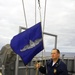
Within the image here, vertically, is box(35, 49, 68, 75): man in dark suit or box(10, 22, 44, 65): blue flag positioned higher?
box(10, 22, 44, 65): blue flag

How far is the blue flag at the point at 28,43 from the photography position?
7.70 meters

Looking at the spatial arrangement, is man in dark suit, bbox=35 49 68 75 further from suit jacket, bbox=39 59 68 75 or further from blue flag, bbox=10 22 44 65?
blue flag, bbox=10 22 44 65

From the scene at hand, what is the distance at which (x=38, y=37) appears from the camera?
26.3 ft

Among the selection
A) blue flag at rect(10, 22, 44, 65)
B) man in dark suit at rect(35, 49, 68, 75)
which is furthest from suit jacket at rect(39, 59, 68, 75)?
blue flag at rect(10, 22, 44, 65)

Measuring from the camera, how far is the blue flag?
770cm

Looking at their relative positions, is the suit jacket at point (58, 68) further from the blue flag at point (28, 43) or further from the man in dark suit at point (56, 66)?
the blue flag at point (28, 43)

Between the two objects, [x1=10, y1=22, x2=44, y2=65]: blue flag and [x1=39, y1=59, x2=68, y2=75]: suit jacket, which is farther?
[x1=10, y1=22, x2=44, y2=65]: blue flag

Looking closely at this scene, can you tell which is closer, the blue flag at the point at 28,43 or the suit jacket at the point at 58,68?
the suit jacket at the point at 58,68

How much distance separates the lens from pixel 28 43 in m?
7.85

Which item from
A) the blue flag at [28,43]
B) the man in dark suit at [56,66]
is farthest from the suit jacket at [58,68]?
the blue flag at [28,43]

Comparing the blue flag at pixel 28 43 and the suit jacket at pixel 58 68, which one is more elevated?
the blue flag at pixel 28 43

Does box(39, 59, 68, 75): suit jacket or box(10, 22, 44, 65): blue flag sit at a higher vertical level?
box(10, 22, 44, 65): blue flag

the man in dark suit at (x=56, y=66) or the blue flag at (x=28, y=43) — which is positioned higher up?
the blue flag at (x=28, y=43)

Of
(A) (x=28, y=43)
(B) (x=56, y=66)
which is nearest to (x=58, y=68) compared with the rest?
(B) (x=56, y=66)
